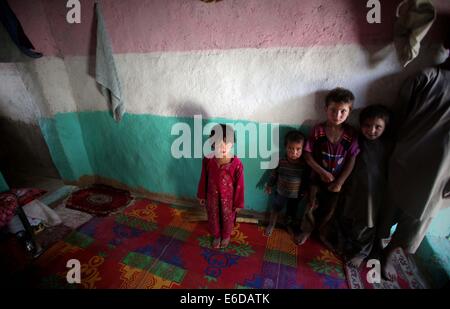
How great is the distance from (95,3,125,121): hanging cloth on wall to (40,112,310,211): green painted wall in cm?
29

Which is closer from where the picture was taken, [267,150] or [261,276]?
[261,276]

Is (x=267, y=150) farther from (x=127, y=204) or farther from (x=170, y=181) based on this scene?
(x=127, y=204)

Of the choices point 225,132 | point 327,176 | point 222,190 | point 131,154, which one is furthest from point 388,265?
point 131,154

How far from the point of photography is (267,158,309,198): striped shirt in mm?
1825

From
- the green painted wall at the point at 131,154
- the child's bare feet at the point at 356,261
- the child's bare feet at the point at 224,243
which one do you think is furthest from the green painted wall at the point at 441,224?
the child's bare feet at the point at 224,243

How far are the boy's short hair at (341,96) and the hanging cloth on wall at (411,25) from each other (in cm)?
34

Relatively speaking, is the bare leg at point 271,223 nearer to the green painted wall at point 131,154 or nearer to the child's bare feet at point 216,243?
the green painted wall at point 131,154

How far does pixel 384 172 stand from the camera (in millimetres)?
1581

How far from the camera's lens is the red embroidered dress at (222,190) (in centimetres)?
178

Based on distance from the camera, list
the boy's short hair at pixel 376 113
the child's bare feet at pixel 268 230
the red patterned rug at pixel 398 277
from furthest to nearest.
Result: the child's bare feet at pixel 268 230 < the red patterned rug at pixel 398 277 < the boy's short hair at pixel 376 113

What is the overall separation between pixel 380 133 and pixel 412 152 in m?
0.22

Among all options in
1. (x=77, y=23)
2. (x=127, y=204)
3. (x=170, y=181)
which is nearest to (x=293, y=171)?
(x=170, y=181)

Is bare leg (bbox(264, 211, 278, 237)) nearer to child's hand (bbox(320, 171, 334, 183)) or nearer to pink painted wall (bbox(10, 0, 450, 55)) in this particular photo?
child's hand (bbox(320, 171, 334, 183))

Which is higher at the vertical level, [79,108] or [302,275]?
[79,108]
